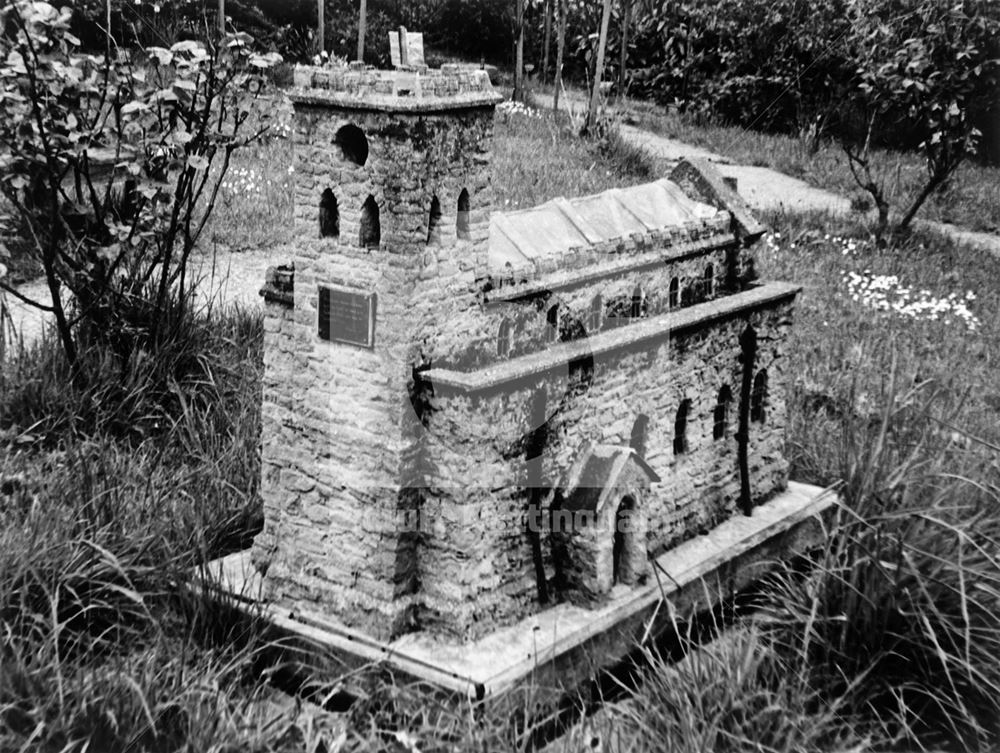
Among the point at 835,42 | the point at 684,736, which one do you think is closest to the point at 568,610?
the point at 684,736

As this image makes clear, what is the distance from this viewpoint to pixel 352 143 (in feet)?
20.6

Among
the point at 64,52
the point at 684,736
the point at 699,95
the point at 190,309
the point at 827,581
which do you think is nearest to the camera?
the point at 684,736

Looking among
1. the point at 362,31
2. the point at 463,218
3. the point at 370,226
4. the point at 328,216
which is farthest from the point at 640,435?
the point at 362,31

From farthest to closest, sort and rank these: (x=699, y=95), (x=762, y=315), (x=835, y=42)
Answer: (x=699, y=95), (x=835, y=42), (x=762, y=315)

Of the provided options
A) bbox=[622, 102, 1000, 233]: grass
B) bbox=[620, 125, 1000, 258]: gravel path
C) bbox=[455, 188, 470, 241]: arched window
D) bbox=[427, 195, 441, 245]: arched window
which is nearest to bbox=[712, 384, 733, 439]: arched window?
bbox=[455, 188, 470, 241]: arched window

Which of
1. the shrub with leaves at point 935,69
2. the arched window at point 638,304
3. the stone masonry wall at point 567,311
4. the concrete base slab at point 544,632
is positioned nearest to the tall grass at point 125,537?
the concrete base slab at point 544,632

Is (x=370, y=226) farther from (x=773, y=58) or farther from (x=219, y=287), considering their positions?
(x=773, y=58)

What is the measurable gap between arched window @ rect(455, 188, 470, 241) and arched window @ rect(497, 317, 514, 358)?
0.55m

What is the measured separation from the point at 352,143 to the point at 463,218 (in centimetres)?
64

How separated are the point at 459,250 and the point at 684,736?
2.55 m

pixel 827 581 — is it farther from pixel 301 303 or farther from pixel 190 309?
pixel 190 309

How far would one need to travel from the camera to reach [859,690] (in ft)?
22.2

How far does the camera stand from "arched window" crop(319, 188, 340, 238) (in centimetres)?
636

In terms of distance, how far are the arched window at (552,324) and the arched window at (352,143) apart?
1353 mm
